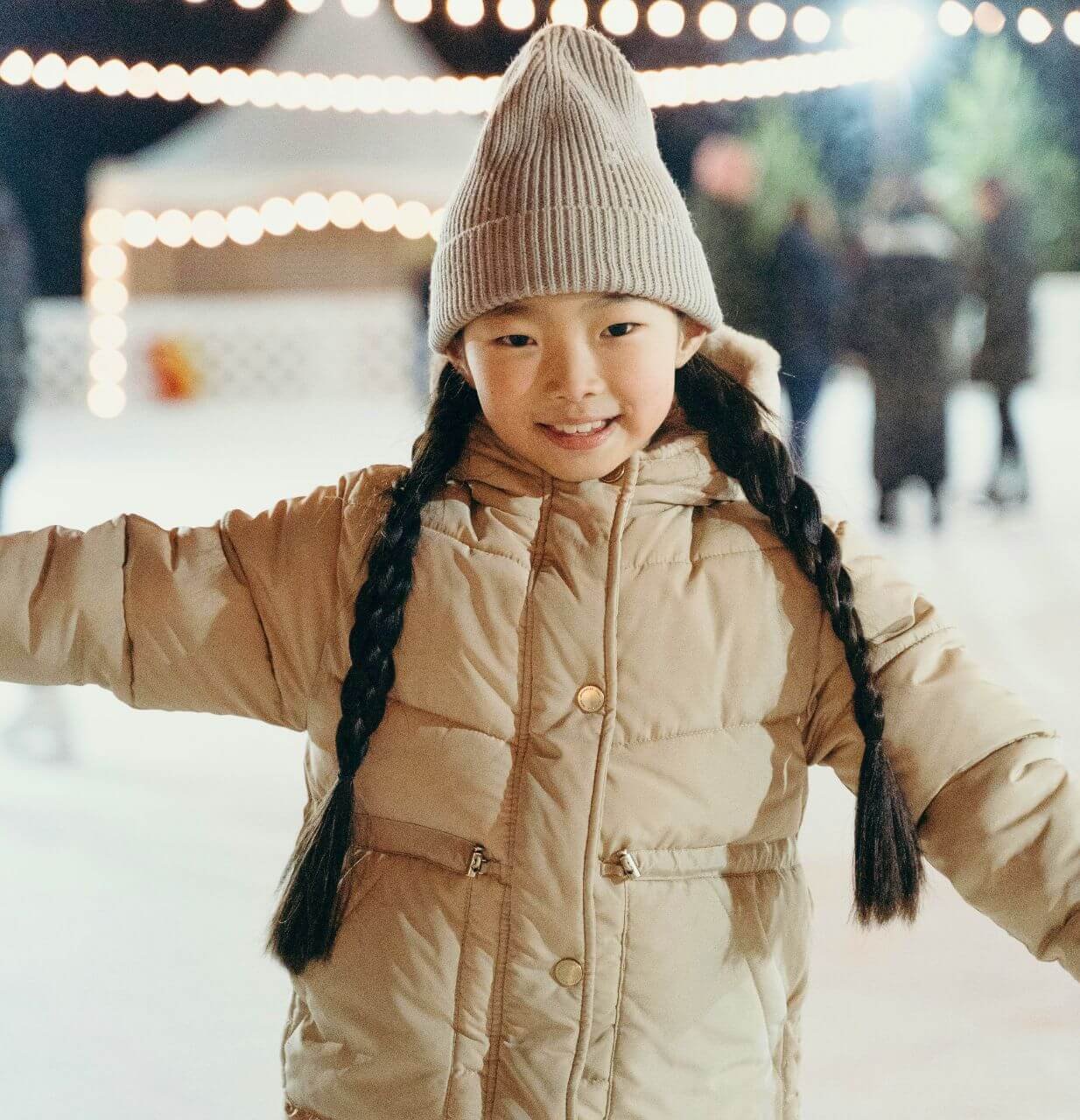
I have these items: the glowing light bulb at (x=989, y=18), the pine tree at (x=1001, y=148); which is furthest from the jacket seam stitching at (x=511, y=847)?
the pine tree at (x=1001, y=148)

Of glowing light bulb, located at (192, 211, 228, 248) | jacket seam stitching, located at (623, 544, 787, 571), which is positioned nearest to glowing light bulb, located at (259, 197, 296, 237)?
glowing light bulb, located at (192, 211, 228, 248)

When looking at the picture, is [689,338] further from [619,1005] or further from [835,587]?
[619,1005]

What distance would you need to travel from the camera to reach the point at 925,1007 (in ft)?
4.01

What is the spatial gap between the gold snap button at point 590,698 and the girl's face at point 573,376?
0.13 metres

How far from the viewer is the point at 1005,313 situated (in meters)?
3.55

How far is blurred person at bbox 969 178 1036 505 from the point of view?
3.51m

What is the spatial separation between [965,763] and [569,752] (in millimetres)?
231

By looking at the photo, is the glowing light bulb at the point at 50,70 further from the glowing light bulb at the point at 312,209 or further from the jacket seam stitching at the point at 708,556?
the glowing light bulb at the point at 312,209

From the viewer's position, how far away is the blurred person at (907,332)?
3.30 m

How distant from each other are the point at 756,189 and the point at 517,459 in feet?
7.90

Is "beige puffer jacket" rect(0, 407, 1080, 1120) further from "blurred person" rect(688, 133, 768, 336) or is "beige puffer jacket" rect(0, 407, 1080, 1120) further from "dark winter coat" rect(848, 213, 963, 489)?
"dark winter coat" rect(848, 213, 963, 489)

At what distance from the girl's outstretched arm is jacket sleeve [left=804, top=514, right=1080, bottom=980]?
313mm

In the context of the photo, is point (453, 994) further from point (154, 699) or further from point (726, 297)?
point (726, 297)

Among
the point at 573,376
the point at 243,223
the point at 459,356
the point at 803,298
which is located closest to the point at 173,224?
the point at 243,223
